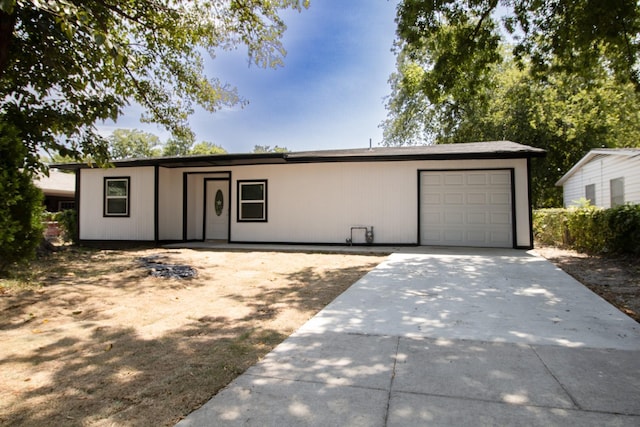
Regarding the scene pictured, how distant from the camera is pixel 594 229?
906 cm

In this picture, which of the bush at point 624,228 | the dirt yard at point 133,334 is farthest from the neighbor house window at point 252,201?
the bush at point 624,228

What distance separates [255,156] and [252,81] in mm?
5507

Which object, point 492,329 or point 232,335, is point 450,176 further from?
point 232,335

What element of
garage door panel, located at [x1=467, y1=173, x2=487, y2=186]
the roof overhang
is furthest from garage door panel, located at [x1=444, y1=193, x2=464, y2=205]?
the roof overhang

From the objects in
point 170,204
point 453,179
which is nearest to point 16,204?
point 170,204

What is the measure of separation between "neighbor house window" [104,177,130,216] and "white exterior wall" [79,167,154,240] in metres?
0.14

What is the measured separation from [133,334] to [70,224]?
1176 centimetres

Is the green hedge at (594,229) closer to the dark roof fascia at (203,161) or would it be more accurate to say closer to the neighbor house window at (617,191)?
the neighbor house window at (617,191)

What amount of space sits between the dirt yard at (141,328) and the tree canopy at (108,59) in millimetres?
2032

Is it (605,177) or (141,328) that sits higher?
(605,177)

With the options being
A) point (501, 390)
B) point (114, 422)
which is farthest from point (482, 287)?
point (114, 422)

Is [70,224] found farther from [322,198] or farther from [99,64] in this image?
[322,198]

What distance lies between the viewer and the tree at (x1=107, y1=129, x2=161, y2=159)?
1716 inches

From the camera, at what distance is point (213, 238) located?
13.3m
